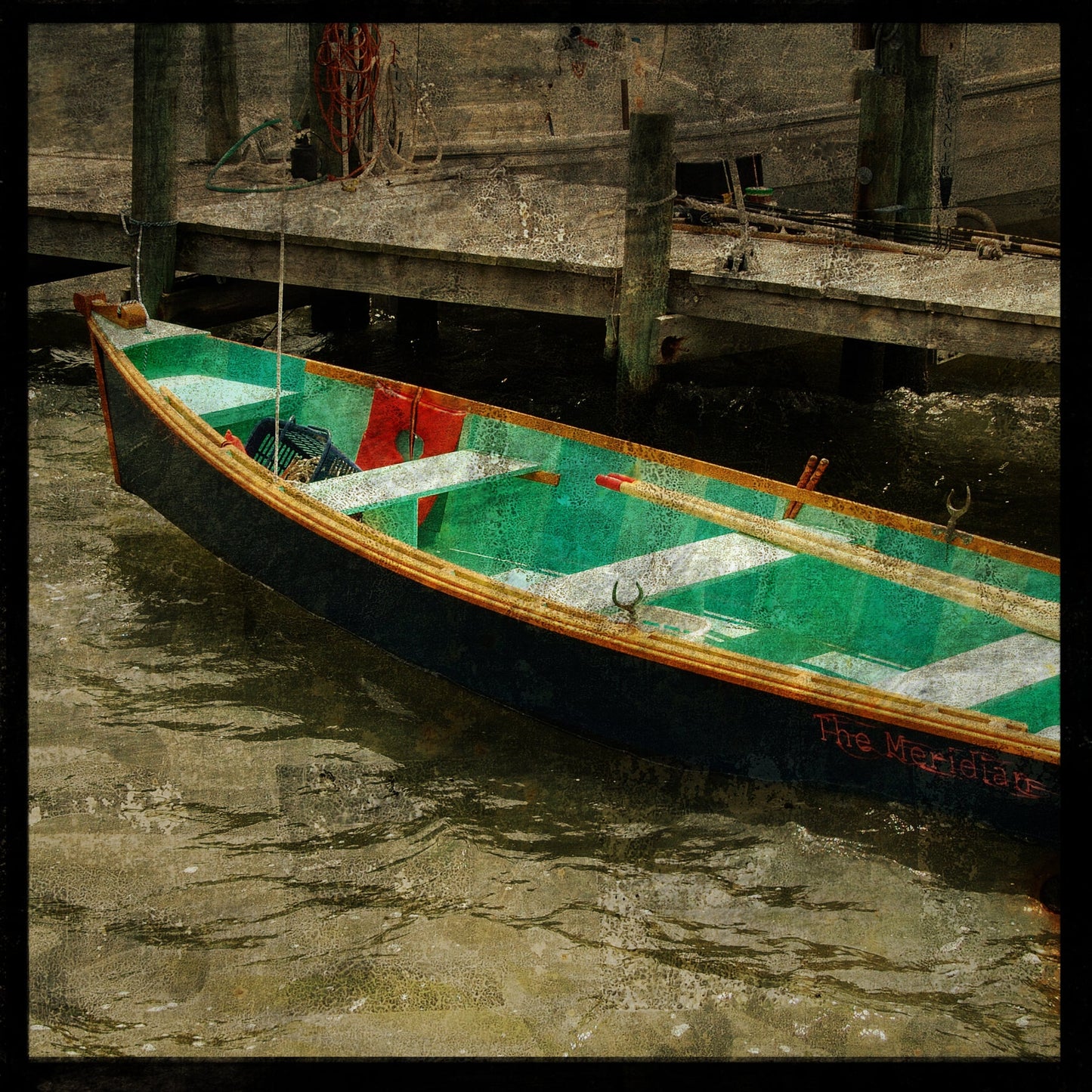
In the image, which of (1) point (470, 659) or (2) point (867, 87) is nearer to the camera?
(1) point (470, 659)

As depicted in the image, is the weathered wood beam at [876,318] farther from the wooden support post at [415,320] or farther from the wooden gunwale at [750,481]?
the wooden support post at [415,320]

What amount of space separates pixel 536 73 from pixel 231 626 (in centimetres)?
991

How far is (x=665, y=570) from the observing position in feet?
17.6

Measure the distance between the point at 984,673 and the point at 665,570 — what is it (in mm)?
1298

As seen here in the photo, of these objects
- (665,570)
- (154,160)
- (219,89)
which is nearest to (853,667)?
(665,570)

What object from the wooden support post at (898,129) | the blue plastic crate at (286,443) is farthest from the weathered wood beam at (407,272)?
the wooden support post at (898,129)

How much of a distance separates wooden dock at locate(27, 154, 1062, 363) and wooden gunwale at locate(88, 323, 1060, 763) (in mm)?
1764

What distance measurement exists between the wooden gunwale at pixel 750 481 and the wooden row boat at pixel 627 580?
0.01m

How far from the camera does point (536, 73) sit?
14453 mm

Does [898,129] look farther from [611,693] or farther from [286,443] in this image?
[611,693]

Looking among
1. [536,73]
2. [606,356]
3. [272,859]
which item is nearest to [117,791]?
[272,859]

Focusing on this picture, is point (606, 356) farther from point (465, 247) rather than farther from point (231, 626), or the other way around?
point (231, 626)

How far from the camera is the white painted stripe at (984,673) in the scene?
184 inches

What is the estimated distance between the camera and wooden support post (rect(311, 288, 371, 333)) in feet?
34.4
